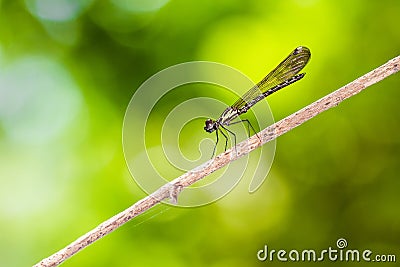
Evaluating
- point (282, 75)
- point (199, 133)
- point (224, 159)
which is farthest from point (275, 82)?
point (224, 159)

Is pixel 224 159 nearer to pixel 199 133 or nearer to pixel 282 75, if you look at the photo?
pixel 282 75

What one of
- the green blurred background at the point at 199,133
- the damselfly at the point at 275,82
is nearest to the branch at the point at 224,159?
the damselfly at the point at 275,82

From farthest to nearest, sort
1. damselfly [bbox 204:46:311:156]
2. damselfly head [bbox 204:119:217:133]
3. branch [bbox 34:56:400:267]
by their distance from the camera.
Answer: damselfly head [bbox 204:119:217:133] → damselfly [bbox 204:46:311:156] → branch [bbox 34:56:400:267]

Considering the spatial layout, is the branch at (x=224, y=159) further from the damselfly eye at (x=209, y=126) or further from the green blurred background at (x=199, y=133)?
the green blurred background at (x=199, y=133)

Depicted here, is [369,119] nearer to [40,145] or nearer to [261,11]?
[261,11]

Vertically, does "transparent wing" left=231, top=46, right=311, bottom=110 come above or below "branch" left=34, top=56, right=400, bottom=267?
above

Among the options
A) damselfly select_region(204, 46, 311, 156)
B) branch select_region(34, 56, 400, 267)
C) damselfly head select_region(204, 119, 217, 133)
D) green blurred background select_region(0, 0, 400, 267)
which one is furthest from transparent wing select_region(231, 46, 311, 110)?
branch select_region(34, 56, 400, 267)

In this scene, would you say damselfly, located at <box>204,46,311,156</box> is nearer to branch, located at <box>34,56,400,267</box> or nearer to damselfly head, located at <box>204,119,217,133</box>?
damselfly head, located at <box>204,119,217,133</box>
